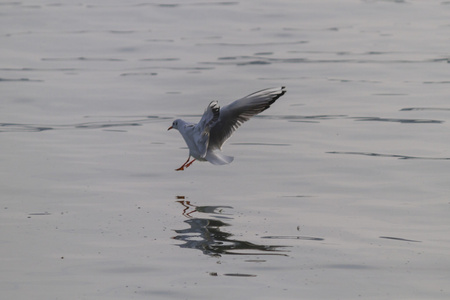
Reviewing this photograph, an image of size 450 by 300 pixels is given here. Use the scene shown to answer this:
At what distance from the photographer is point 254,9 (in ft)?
76.9

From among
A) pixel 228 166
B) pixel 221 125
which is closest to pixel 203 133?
pixel 221 125

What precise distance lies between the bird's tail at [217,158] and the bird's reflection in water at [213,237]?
441mm

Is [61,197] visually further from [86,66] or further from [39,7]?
[39,7]

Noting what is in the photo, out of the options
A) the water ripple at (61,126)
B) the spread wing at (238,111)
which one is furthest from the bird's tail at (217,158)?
the water ripple at (61,126)

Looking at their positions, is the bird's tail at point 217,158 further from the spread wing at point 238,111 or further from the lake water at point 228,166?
the lake water at point 228,166

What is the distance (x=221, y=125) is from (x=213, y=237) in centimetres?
181

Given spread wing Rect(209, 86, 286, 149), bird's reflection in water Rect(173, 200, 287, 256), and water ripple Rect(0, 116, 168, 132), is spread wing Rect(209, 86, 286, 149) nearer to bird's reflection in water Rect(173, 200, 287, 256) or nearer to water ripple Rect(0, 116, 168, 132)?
bird's reflection in water Rect(173, 200, 287, 256)

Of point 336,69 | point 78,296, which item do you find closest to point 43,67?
point 336,69

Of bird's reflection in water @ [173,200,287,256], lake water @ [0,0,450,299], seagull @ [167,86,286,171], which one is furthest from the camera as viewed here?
seagull @ [167,86,286,171]

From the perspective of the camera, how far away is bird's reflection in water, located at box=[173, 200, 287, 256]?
754cm

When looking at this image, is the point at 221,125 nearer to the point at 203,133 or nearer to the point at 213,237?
the point at 203,133

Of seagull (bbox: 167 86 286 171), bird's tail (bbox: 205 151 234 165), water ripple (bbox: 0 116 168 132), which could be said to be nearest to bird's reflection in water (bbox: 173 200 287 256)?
bird's tail (bbox: 205 151 234 165)

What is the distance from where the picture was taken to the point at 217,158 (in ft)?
30.0

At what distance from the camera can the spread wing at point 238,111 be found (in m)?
9.34
